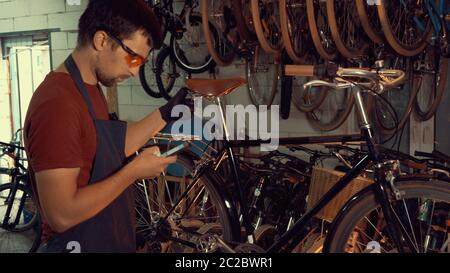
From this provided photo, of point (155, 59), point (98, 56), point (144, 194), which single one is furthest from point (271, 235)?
point (155, 59)

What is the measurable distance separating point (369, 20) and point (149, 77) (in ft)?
9.99

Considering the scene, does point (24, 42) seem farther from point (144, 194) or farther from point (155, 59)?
point (144, 194)

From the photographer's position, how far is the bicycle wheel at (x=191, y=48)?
5.55 metres

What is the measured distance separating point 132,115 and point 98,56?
433 centimetres

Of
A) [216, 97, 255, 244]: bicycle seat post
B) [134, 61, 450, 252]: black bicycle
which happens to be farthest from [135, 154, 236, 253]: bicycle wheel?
[216, 97, 255, 244]: bicycle seat post

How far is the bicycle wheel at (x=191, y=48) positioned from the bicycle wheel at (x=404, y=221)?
2895mm

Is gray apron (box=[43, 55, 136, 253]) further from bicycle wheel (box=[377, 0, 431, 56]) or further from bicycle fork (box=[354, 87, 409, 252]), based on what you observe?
bicycle wheel (box=[377, 0, 431, 56])

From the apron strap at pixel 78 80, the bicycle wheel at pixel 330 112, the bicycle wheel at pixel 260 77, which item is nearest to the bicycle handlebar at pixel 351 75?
the apron strap at pixel 78 80

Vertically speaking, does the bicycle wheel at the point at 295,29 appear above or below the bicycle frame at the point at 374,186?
above

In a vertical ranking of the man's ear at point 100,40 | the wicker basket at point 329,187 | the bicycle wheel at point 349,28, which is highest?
the bicycle wheel at point 349,28

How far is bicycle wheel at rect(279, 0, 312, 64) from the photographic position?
418cm

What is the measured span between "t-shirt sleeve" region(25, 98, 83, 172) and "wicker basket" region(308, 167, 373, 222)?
6.06ft

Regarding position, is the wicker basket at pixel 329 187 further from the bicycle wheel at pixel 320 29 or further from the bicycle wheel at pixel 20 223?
the bicycle wheel at pixel 20 223

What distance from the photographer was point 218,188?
12.4ft
